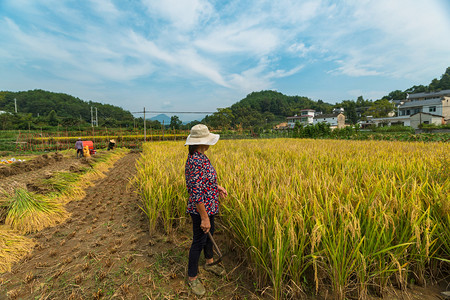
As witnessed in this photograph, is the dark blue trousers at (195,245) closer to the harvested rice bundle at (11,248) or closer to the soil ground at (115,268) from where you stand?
the soil ground at (115,268)

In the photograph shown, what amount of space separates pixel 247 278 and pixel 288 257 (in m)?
0.51

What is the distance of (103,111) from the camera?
2606 inches

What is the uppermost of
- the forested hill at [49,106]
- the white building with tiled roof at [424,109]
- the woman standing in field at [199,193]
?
the forested hill at [49,106]

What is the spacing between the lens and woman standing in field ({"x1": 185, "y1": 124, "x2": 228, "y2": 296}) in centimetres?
160

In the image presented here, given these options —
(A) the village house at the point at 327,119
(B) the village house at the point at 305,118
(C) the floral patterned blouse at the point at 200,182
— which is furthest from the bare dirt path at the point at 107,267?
(B) the village house at the point at 305,118

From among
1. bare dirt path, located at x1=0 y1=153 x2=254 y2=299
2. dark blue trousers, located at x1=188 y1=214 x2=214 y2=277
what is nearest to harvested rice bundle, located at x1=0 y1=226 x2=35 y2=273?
bare dirt path, located at x1=0 y1=153 x2=254 y2=299

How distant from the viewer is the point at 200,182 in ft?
5.42

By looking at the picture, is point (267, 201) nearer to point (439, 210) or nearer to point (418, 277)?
point (418, 277)

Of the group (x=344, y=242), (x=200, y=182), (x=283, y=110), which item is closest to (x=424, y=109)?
(x=283, y=110)

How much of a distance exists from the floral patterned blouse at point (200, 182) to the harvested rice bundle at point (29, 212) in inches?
111

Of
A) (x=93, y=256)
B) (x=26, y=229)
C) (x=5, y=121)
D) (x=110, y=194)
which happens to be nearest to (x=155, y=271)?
(x=93, y=256)

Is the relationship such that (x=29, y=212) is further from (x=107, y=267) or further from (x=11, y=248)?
(x=107, y=267)

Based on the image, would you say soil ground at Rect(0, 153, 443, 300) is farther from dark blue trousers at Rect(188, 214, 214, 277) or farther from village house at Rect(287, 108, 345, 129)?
village house at Rect(287, 108, 345, 129)

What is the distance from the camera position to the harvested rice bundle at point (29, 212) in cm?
288
